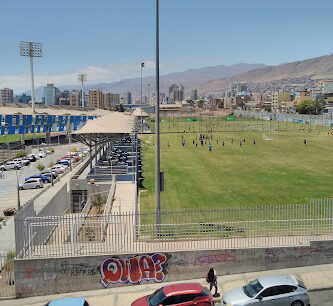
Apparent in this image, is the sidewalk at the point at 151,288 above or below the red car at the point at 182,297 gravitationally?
below

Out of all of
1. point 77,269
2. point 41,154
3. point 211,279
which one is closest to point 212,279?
point 211,279

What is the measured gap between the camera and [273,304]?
12250 mm

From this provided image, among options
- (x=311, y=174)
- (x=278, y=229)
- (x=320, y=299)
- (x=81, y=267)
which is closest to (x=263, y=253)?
(x=278, y=229)

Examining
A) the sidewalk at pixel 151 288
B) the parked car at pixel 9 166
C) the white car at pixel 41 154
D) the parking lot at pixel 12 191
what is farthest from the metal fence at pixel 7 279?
the white car at pixel 41 154

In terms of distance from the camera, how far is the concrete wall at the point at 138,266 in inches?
576

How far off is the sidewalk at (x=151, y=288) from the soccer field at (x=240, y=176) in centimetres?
1068

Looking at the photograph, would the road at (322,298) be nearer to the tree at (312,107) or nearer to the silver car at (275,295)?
the silver car at (275,295)

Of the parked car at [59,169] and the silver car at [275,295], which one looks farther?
the parked car at [59,169]

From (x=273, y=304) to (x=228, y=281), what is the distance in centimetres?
293

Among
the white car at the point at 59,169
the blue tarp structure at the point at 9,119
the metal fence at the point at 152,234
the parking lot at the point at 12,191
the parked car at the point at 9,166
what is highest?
the blue tarp structure at the point at 9,119

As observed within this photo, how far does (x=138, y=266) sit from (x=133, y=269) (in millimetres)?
230

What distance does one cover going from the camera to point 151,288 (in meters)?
14.8

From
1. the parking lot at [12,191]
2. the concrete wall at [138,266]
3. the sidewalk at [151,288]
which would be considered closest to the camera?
the sidewalk at [151,288]

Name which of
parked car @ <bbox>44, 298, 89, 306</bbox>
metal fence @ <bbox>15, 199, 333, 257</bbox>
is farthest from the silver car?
parked car @ <bbox>44, 298, 89, 306</bbox>
